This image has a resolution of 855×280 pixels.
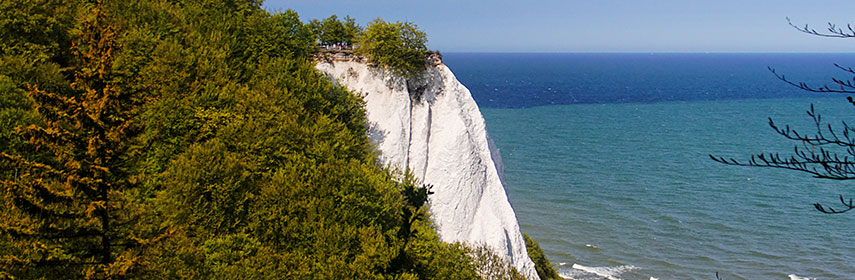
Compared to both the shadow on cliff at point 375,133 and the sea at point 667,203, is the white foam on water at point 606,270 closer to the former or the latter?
the sea at point 667,203

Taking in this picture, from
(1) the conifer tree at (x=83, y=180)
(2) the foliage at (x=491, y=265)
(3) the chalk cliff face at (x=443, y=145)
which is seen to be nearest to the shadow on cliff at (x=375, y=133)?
(3) the chalk cliff face at (x=443, y=145)

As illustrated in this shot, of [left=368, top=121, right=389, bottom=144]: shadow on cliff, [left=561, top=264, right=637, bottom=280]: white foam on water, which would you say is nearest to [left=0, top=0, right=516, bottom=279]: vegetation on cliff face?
[left=368, top=121, right=389, bottom=144]: shadow on cliff

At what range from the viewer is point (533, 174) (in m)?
80.3

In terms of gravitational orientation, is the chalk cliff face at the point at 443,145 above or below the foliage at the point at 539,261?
above

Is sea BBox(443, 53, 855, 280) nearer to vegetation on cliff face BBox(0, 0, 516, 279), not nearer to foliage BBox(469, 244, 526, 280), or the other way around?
foliage BBox(469, 244, 526, 280)

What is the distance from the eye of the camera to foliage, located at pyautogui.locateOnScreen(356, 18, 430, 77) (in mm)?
39625

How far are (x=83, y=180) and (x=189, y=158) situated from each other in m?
13.0

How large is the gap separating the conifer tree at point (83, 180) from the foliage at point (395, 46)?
999 inches

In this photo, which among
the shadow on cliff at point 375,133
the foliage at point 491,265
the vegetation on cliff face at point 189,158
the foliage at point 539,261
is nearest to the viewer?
the vegetation on cliff face at point 189,158

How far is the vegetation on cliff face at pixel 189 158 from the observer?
1442 cm

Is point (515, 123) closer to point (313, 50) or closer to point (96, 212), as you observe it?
point (313, 50)

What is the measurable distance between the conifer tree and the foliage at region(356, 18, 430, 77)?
83.3 ft

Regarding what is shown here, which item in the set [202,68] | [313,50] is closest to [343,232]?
[202,68]

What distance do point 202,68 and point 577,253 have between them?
39.6 meters
